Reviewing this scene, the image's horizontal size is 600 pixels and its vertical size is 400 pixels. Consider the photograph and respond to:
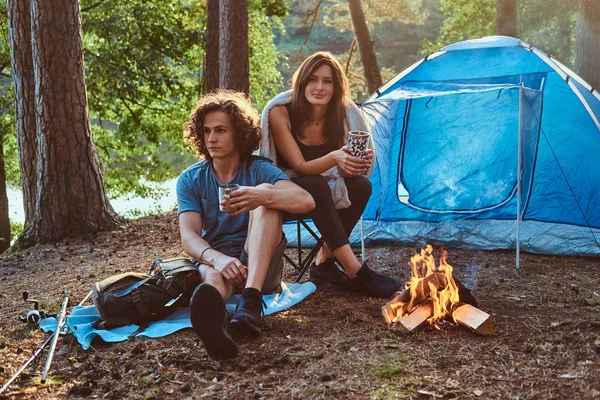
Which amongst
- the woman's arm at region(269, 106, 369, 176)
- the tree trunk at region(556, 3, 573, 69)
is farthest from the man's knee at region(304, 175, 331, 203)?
the tree trunk at region(556, 3, 573, 69)

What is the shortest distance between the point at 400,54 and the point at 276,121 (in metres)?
28.1

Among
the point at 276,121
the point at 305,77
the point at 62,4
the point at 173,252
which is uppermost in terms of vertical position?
the point at 62,4

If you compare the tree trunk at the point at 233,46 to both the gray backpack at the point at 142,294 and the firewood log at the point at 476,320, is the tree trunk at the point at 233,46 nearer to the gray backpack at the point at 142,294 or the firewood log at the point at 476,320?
the gray backpack at the point at 142,294

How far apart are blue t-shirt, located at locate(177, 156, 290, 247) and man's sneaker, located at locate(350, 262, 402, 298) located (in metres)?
0.69

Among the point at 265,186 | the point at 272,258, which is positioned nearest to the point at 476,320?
the point at 272,258

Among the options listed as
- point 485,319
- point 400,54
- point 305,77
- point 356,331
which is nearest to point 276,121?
point 305,77

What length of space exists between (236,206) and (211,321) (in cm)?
58

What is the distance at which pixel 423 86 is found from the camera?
16.7 ft

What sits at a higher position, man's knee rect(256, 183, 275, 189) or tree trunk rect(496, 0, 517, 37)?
tree trunk rect(496, 0, 517, 37)

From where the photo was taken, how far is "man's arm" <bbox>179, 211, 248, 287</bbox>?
3.08 metres

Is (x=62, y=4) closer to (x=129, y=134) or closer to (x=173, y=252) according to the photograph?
(x=173, y=252)

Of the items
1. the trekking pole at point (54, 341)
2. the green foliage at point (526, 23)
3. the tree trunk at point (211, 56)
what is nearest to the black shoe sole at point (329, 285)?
the trekking pole at point (54, 341)

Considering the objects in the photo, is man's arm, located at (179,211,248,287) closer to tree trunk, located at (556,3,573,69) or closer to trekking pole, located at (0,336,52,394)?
trekking pole, located at (0,336,52,394)

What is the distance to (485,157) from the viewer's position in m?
5.58
